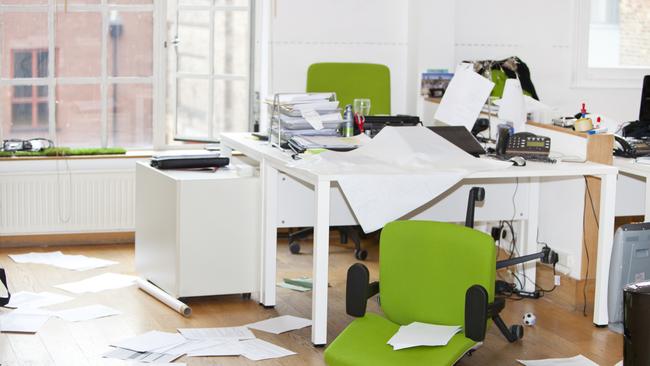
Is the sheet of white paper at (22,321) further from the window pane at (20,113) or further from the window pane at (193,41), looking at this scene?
the window pane at (193,41)

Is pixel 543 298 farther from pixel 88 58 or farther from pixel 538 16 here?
pixel 88 58

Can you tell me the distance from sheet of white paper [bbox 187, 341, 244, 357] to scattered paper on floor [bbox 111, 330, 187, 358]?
0.15m

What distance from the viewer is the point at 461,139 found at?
15.1 ft

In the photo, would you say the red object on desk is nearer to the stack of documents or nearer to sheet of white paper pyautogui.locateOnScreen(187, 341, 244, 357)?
the stack of documents

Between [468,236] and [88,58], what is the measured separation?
3.72 m

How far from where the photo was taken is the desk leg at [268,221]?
15.4 ft

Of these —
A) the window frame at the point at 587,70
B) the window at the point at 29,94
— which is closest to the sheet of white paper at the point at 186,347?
the window at the point at 29,94

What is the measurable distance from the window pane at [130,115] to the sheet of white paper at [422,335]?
355 cm

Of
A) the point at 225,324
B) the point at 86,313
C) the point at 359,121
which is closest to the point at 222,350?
the point at 225,324

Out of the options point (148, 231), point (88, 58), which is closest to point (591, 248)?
point (148, 231)

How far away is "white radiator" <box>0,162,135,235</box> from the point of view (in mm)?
5996

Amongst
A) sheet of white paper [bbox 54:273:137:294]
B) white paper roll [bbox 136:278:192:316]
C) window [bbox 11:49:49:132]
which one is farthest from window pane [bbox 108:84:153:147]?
white paper roll [bbox 136:278:192:316]

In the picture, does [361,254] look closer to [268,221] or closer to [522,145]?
[268,221]

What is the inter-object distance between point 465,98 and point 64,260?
8.11 feet
